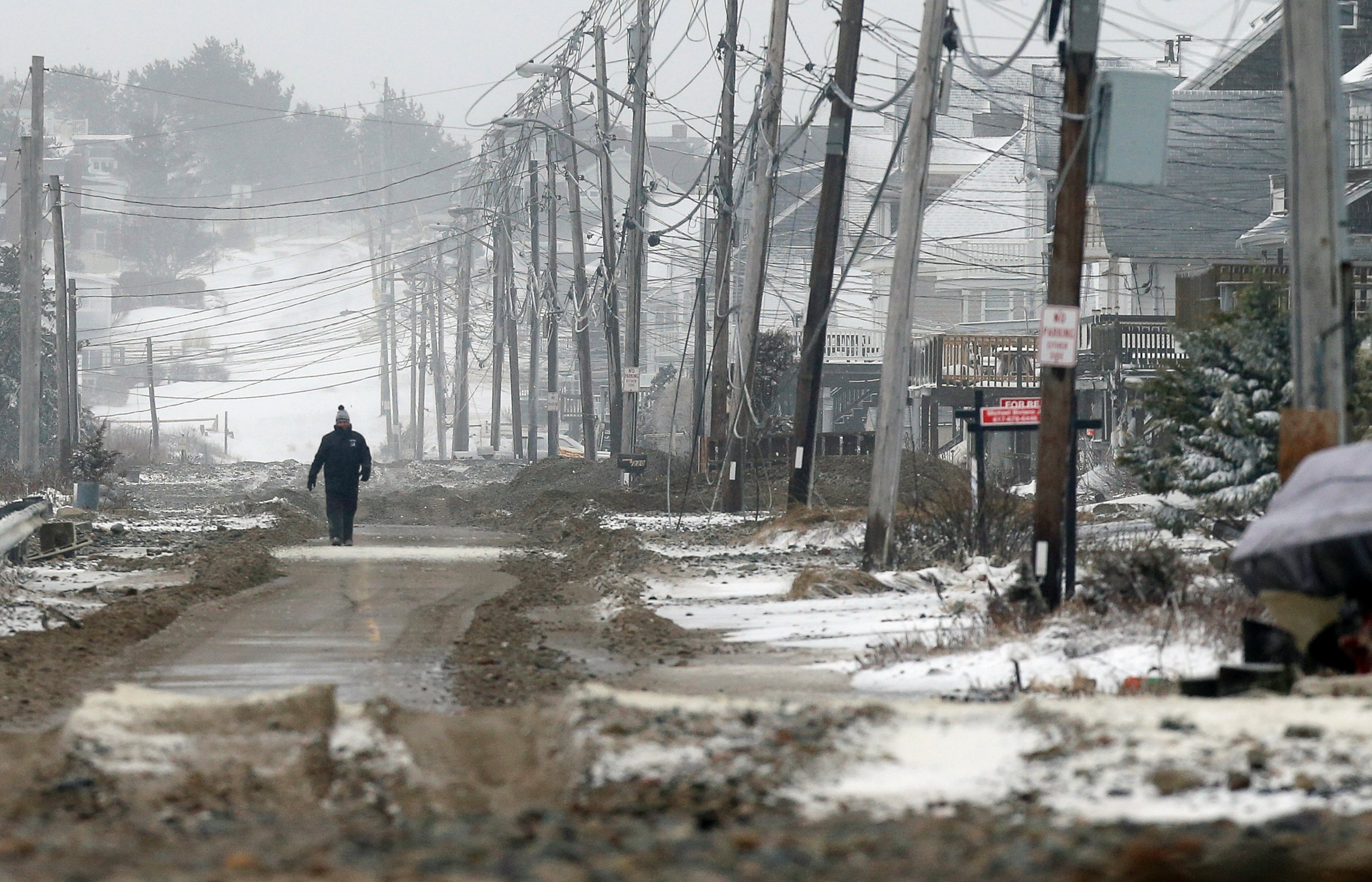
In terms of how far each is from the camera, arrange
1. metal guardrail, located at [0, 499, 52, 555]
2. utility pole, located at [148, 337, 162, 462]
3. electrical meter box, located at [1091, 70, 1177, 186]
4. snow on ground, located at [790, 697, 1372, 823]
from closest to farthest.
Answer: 1. snow on ground, located at [790, 697, 1372, 823]
2. electrical meter box, located at [1091, 70, 1177, 186]
3. metal guardrail, located at [0, 499, 52, 555]
4. utility pole, located at [148, 337, 162, 462]

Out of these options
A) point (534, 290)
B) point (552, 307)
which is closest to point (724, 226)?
point (552, 307)

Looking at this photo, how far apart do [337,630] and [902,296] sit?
7.34 metres

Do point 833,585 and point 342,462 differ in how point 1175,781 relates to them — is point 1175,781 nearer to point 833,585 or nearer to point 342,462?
point 833,585

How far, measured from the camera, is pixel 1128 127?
585 inches

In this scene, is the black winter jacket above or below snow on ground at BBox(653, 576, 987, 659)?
above

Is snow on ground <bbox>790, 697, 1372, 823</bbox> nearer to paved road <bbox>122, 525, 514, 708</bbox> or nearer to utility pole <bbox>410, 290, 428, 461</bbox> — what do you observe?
paved road <bbox>122, 525, 514, 708</bbox>

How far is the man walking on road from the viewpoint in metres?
23.8

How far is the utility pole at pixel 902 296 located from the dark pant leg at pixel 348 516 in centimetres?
772

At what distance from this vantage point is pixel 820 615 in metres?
16.2

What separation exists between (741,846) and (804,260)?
7352 centimetres

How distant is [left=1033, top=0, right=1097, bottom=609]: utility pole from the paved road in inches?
185

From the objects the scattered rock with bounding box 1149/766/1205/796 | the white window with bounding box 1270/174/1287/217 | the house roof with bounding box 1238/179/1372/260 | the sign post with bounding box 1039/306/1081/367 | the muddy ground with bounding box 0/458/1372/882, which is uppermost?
the white window with bounding box 1270/174/1287/217

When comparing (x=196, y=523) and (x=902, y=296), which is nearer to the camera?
(x=902, y=296)

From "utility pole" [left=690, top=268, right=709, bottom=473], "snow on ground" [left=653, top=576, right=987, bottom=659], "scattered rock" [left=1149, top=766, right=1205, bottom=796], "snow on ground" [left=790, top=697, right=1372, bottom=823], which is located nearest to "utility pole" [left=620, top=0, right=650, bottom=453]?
"utility pole" [left=690, top=268, right=709, bottom=473]
